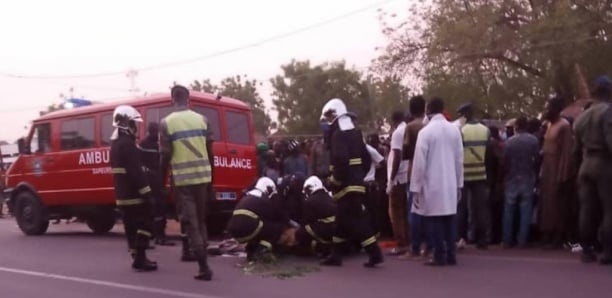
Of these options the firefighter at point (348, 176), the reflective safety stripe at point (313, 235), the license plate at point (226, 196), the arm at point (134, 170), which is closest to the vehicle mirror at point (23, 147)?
the license plate at point (226, 196)

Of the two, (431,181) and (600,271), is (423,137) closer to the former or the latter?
(431,181)

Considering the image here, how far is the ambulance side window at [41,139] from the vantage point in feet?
49.0

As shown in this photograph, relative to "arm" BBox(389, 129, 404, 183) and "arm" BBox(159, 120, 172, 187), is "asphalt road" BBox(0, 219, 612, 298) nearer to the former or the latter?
"arm" BBox(389, 129, 404, 183)

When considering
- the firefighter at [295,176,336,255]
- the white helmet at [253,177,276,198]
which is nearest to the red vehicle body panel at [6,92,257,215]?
the white helmet at [253,177,276,198]

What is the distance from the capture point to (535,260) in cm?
995

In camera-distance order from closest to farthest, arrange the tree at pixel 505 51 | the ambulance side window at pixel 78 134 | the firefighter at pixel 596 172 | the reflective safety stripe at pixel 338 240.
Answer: the firefighter at pixel 596 172
the reflective safety stripe at pixel 338 240
the ambulance side window at pixel 78 134
the tree at pixel 505 51

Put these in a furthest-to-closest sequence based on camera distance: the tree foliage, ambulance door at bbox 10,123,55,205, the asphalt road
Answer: the tree foliage < ambulance door at bbox 10,123,55,205 < the asphalt road

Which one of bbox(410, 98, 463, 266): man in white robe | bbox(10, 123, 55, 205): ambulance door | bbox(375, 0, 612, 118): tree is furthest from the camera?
bbox(375, 0, 612, 118): tree

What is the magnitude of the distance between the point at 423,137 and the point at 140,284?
11.6 ft

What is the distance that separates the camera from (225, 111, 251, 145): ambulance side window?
1415cm

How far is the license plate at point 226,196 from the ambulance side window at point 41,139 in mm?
3480

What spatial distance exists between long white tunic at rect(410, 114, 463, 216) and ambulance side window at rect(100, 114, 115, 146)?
20.3 ft

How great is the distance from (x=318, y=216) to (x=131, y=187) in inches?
85.4

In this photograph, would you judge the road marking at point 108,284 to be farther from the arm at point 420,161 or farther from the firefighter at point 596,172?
the firefighter at point 596,172
